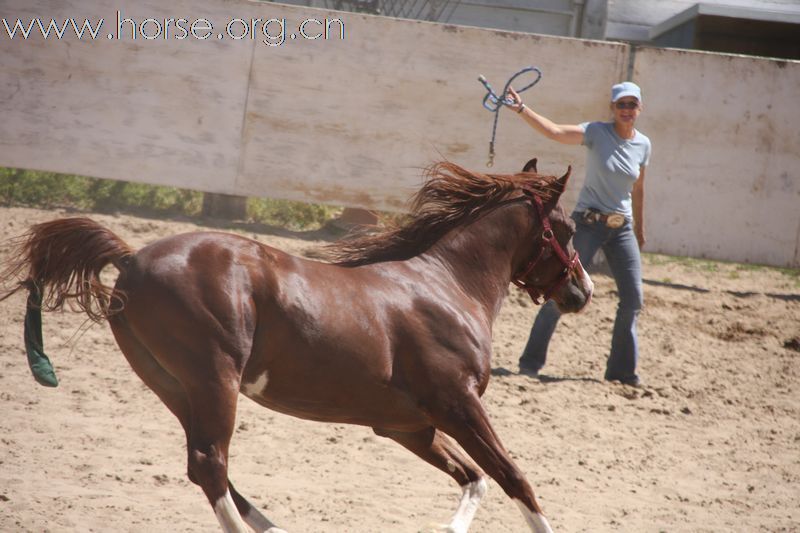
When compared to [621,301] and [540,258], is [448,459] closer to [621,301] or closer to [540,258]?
[540,258]

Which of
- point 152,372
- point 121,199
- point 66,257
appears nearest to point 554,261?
point 152,372

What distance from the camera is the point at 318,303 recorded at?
155 inches

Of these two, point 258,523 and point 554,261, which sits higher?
point 554,261

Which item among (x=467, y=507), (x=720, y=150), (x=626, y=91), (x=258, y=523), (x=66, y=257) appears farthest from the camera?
(x=720, y=150)

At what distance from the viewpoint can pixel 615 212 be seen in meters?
6.87

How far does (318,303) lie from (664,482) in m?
2.76

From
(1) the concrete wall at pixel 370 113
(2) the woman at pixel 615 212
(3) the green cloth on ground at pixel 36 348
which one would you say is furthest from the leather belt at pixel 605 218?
(3) the green cloth on ground at pixel 36 348

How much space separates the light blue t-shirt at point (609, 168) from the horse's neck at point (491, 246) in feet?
7.68

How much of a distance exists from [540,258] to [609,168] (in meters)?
2.31

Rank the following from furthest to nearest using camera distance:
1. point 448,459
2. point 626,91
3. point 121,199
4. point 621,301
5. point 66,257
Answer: point 121,199
point 621,301
point 626,91
point 448,459
point 66,257

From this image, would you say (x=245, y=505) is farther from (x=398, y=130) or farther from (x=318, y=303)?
(x=398, y=130)

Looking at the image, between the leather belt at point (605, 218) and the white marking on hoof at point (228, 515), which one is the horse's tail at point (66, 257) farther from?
the leather belt at point (605, 218)

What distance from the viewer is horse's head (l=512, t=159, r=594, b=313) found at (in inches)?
185

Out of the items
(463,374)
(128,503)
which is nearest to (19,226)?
(128,503)
